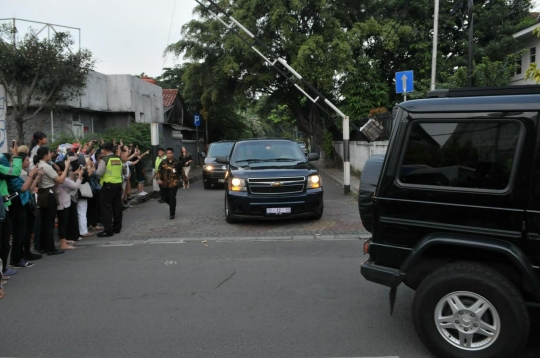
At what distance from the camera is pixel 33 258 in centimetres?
755

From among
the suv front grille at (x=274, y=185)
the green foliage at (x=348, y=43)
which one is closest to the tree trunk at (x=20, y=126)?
the suv front grille at (x=274, y=185)

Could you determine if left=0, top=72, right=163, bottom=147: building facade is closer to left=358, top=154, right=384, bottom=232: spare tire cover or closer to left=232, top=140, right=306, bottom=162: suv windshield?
left=232, top=140, right=306, bottom=162: suv windshield

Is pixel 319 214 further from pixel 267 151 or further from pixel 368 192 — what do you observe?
pixel 368 192

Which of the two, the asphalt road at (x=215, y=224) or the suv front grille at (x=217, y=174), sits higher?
the suv front grille at (x=217, y=174)

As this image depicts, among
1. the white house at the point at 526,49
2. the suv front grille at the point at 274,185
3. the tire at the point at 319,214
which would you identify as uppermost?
the white house at the point at 526,49

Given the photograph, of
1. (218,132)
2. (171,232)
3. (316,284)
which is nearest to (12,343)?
(316,284)

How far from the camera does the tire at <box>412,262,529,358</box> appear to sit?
3.51 metres

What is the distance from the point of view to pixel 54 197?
792 centimetres

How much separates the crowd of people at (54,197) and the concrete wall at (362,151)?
25.7 ft

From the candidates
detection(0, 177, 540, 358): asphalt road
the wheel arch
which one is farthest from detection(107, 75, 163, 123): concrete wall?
the wheel arch

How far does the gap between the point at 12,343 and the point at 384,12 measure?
2570 cm

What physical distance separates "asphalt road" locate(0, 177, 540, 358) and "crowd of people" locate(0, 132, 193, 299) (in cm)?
40

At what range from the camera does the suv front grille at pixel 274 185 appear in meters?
9.53

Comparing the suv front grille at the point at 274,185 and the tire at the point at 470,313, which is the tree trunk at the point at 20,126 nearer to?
the suv front grille at the point at 274,185
